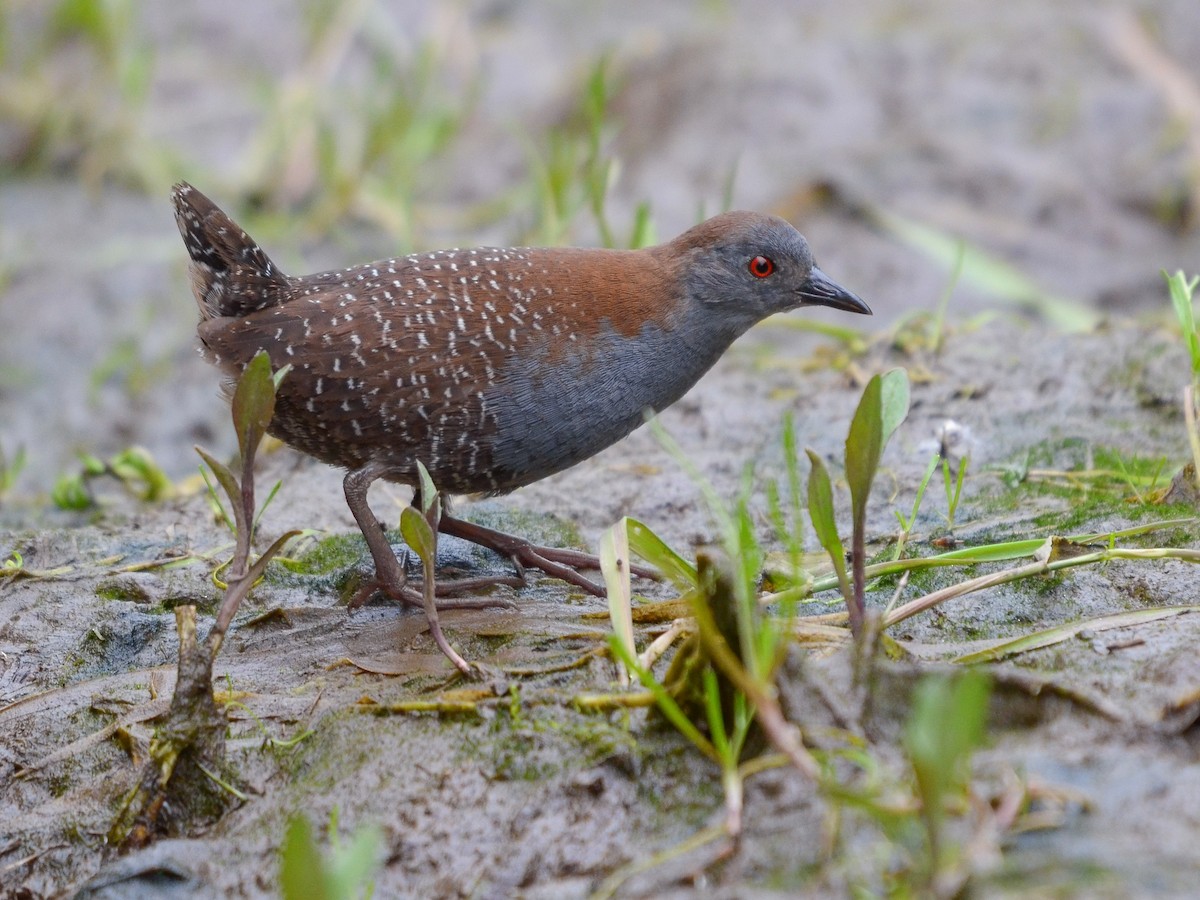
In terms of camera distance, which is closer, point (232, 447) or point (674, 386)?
point (674, 386)

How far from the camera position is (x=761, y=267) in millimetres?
4359

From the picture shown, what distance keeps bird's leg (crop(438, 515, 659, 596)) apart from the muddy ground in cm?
18

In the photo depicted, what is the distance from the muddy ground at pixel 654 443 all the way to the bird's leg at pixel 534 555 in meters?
0.18

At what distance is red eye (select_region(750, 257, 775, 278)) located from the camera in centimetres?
434

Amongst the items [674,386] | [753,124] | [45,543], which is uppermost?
[753,124]

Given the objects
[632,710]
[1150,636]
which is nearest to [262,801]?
[632,710]

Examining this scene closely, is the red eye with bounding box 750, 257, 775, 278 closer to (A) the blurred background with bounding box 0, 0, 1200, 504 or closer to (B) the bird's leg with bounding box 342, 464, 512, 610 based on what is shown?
(B) the bird's leg with bounding box 342, 464, 512, 610

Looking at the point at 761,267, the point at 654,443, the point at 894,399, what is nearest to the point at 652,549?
the point at 894,399

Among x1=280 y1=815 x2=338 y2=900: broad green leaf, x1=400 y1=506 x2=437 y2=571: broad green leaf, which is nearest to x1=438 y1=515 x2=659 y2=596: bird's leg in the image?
x1=400 y1=506 x2=437 y2=571: broad green leaf

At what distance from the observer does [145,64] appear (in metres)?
7.82

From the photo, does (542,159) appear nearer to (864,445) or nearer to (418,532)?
(418,532)

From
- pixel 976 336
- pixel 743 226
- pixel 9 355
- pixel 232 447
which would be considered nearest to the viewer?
pixel 743 226

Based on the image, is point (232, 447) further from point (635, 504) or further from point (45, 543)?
point (635, 504)

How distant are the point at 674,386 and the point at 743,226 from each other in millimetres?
615
